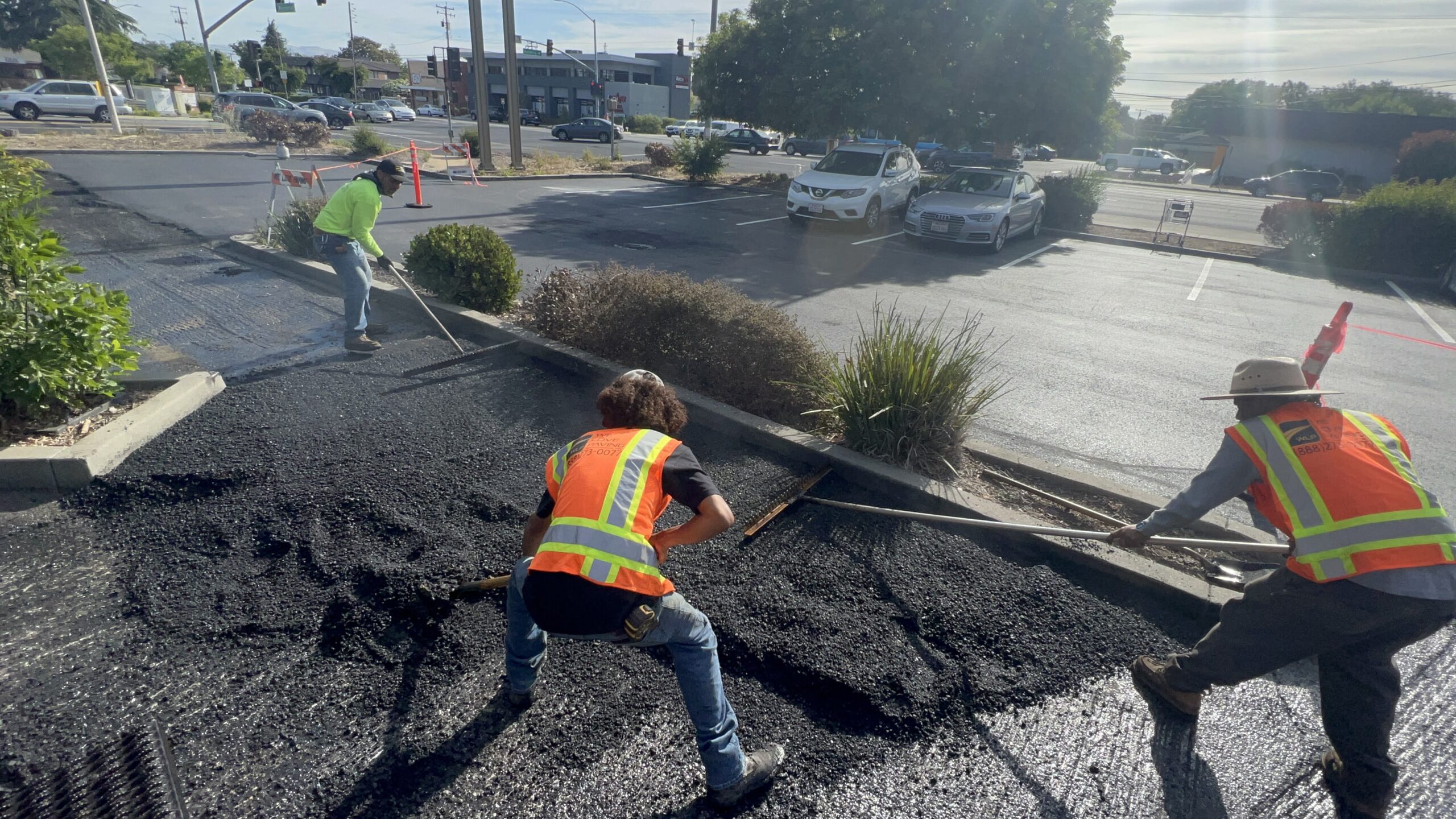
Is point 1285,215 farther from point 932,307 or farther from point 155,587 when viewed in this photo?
point 155,587

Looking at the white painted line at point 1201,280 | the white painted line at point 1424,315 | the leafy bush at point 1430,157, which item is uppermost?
the leafy bush at point 1430,157

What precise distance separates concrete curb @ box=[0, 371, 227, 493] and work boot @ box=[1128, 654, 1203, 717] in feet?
17.5

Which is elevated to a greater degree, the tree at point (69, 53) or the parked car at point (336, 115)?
the tree at point (69, 53)

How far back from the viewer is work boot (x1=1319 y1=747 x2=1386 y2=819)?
2.56 m

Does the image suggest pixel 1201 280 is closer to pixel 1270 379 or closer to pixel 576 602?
pixel 1270 379

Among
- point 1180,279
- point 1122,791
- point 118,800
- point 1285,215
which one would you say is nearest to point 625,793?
point 118,800

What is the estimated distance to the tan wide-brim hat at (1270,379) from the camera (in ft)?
8.92

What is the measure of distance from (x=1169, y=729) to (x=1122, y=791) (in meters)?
0.44

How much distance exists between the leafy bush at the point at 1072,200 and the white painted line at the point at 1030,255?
1367mm

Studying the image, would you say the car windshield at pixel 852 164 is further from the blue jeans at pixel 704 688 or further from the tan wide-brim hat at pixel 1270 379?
the blue jeans at pixel 704 688

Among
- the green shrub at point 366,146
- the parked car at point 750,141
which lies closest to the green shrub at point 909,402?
the green shrub at point 366,146

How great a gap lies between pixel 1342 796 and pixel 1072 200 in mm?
17357

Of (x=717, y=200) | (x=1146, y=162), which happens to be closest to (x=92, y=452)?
(x=717, y=200)

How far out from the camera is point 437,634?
3164mm
